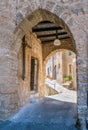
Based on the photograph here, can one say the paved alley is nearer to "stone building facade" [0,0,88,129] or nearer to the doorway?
"stone building facade" [0,0,88,129]

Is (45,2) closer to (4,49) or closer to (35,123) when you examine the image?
(4,49)

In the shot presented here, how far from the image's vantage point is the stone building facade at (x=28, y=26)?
16.0 ft

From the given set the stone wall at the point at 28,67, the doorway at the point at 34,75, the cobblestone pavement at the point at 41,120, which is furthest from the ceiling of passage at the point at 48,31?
the cobblestone pavement at the point at 41,120

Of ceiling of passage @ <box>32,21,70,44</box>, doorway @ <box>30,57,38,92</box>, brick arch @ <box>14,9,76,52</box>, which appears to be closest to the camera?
brick arch @ <box>14,9,76,52</box>

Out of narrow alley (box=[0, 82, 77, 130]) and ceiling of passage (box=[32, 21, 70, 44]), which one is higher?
ceiling of passage (box=[32, 21, 70, 44])

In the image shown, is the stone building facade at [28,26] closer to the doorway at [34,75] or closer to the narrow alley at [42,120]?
the narrow alley at [42,120]

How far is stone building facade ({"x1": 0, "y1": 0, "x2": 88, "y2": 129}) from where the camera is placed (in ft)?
16.0

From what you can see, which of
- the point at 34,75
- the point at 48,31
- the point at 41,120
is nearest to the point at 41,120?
the point at 41,120

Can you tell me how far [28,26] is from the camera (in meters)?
5.73

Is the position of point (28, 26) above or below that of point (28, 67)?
above

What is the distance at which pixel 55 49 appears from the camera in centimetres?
1124

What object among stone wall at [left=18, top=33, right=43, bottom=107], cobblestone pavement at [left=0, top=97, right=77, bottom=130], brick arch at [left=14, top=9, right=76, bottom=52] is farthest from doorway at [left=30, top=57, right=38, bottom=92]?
brick arch at [left=14, top=9, right=76, bottom=52]

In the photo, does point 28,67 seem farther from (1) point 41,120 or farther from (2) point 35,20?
(1) point 41,120

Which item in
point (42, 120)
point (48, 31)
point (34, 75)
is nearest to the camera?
point (42, 120)
